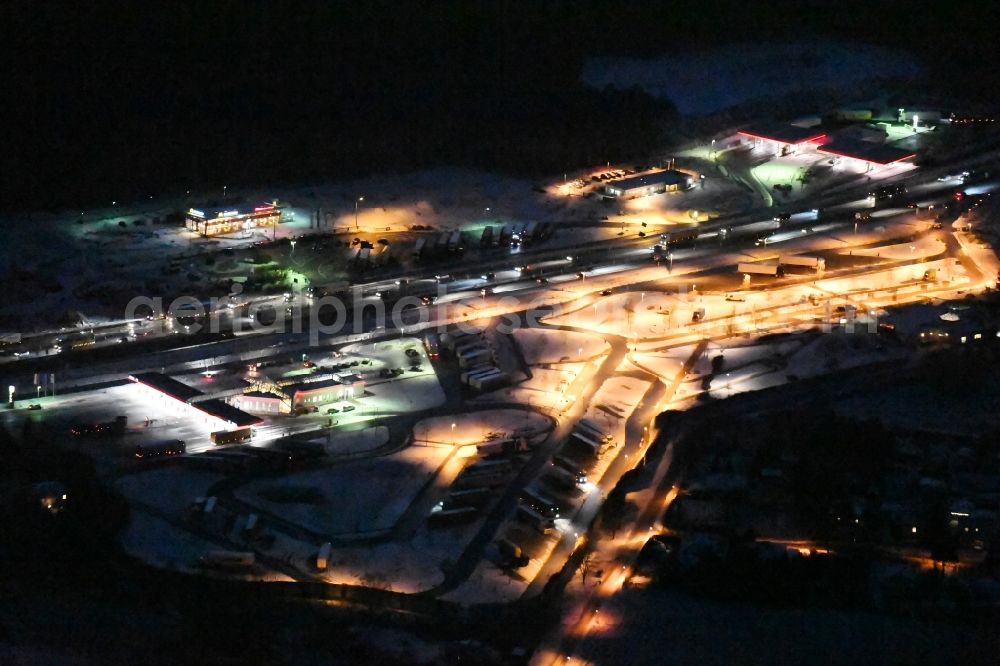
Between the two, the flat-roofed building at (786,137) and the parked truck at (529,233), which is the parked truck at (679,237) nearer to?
the parked truck at (529,233)

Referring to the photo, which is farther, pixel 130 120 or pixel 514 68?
pixel 514 68

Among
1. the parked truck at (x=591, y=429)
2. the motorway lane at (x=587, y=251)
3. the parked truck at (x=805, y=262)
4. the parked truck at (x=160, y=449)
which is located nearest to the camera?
the parked truck at (x=160, y=449)

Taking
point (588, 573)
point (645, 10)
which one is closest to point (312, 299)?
point (588, 573)

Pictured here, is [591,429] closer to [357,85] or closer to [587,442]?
[587,442]

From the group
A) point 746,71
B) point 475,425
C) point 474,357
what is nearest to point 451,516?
point 475,425

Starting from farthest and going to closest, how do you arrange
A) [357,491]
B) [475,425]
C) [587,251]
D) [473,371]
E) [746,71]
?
[746,71], [587,251], [473,371], [475,425], [357,491]

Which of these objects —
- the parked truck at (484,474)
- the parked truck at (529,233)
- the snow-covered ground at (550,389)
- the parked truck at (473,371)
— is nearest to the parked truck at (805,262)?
the parked truck at (529,233)

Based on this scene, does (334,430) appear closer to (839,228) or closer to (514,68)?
(839,228)
